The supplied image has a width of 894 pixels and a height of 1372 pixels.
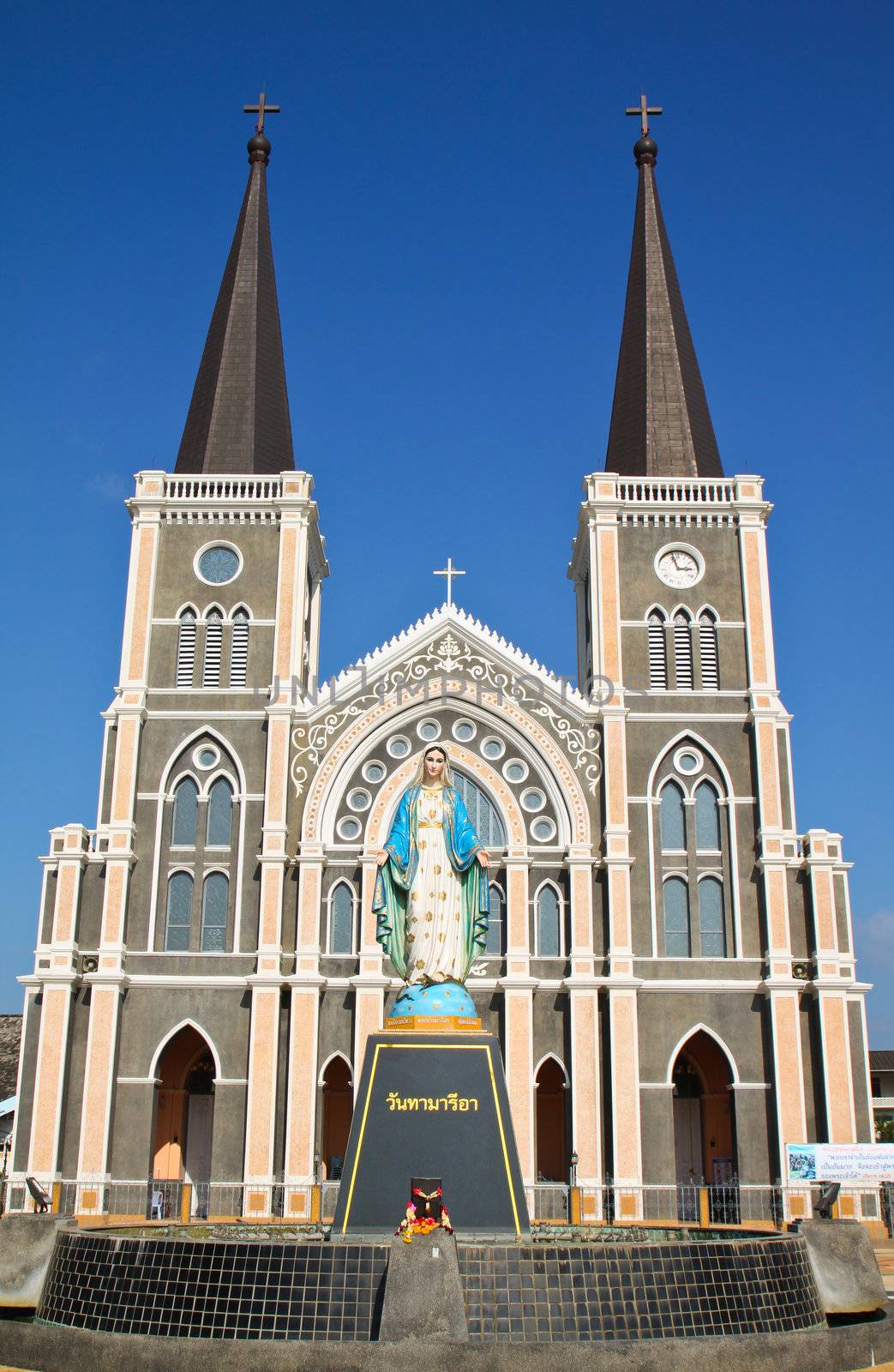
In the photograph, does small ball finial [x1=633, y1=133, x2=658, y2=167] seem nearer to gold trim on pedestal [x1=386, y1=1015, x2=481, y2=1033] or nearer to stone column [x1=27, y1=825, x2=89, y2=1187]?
stone column [x1=27, y1=825, x2=89, y2=1187]

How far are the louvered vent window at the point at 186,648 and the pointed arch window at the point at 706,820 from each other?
1346 centimetres

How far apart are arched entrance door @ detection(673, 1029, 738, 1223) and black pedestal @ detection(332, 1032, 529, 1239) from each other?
1947 centimetres

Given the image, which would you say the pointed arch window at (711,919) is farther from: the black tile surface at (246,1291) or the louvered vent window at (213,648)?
the black tile surface at (246,1291)

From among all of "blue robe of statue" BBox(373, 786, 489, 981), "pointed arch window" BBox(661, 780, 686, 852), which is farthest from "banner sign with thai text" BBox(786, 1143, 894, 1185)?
Answer: "blue robe of statue" BBox(373, 786, 489, 981)

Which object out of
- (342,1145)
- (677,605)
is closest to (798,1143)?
(342,1145)

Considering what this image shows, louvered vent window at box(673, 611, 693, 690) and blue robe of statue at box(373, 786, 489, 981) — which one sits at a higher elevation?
louvered vent window at box(673, 611, 693, 690)

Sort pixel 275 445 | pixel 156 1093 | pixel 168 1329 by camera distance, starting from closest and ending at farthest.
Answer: pixel 168 1329
pixel 156 1093
pixel 275 445

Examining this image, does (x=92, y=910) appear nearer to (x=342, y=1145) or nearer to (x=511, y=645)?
(x=342, y=1145)

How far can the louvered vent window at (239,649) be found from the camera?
119 ft

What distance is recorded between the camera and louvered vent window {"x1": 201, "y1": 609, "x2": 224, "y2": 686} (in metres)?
36.3

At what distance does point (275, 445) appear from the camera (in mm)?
39531

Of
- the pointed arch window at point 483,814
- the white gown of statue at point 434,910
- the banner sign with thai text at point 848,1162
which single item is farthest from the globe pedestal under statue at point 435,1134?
the pointed arch window at point 483,814

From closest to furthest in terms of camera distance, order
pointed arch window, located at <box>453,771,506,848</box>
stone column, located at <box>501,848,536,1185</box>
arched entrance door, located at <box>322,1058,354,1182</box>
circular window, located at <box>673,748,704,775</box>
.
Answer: stone column, located at <box>501,848,536,1185</box> → arched entrance door, located at <box>322,1058,354,1182</box> → pointed arch window, located at <box>453,771,506,848</box> → circular window, located at <box>673,748,704,775</box>

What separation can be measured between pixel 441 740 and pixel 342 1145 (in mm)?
10351
